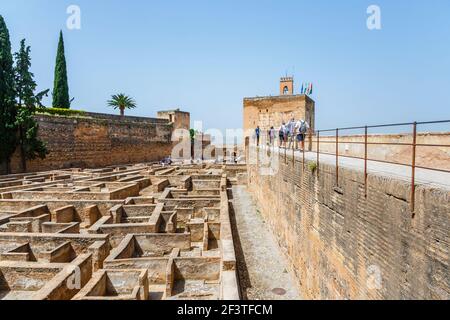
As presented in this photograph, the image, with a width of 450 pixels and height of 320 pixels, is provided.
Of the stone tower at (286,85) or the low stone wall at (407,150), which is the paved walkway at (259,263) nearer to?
the low stone wall at (407,150)

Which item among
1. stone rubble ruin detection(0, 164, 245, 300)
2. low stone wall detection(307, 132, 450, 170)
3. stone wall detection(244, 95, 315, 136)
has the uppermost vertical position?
stone wall detection(244, 95, 315, 136)

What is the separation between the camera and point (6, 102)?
22.1 metres

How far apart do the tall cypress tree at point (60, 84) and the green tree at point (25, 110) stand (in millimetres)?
7695

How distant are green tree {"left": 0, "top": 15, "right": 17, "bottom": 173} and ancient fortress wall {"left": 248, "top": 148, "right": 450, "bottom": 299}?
74.9ft

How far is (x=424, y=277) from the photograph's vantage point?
290cm

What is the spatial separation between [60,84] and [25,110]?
9.42 m

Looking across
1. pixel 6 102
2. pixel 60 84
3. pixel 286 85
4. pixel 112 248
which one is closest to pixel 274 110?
pixel 286 85

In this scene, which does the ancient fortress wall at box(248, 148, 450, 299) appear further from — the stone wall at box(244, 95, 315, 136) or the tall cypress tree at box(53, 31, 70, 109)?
the tall cypress tree at box(53, 31, 70, 109)

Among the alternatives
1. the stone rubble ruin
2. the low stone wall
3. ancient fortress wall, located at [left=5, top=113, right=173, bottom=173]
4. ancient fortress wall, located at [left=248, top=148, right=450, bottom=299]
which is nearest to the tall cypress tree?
ancient fortress wall, located at [left=5, top=113, right=173, bottom=173]

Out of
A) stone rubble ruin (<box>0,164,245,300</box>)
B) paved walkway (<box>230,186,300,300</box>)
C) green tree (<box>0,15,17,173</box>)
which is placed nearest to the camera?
stone rubble ruin (<box>0,164,245,300</box>)

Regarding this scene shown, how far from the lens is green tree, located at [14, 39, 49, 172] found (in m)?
22.9

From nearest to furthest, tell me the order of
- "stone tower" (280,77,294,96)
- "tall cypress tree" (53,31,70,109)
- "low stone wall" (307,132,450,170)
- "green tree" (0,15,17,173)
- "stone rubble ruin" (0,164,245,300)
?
"low stone wall" (307,132,450,170) → "stone rubble ruin" (0,164,245,300) → "green tree" (0,15,17,173) → "tall cypress tree" (53,31,70,109) → "stone tower" (280,77,294,96)

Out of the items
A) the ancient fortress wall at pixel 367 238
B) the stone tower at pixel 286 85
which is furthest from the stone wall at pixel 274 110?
the ancient fortress wall at pixel 367 238
